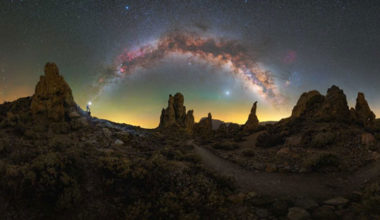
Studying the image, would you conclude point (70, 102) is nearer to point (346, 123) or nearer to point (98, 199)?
point (98, 199)

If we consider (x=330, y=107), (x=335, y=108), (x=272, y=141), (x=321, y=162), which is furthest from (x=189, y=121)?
(x=321, y=162)

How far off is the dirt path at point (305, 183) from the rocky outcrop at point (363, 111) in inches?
632

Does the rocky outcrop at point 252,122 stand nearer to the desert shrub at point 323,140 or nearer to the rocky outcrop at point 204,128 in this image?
the rocky outcrop at point 204,128

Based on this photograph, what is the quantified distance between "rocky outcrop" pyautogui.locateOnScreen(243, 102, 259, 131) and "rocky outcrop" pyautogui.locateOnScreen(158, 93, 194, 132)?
78.2 ft

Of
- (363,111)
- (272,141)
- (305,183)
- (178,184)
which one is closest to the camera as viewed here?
(178,184)

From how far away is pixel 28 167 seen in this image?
5422 mm

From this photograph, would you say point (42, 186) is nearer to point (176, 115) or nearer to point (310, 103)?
point (310, 103)

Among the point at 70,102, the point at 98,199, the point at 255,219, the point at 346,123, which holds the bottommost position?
the point at 255,219

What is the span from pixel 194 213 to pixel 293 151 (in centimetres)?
1306

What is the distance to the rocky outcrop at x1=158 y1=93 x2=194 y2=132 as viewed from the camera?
57.8m

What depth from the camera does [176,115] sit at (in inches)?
2355

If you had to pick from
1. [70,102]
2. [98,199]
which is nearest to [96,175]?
[98,199]

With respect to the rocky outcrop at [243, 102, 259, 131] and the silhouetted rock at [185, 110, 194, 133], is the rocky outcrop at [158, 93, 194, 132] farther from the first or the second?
the rocky outcrop at [243, 102, 259, 131]

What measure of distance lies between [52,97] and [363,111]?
3992 cm
